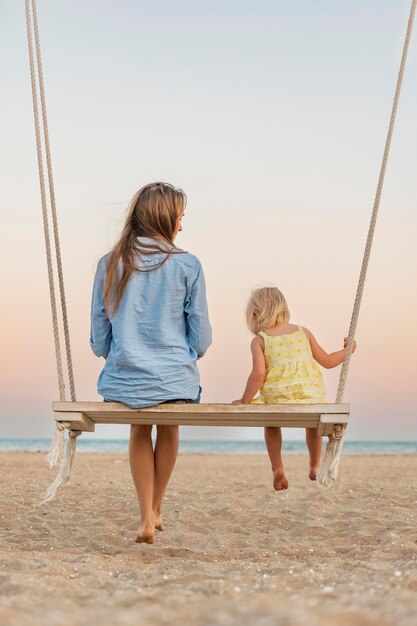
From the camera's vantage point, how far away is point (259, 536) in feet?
15.6

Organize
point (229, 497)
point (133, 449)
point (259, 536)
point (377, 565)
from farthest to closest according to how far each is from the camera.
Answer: point (229, 497) → point (259, 536) → point (133, 449) → point (377, 565)

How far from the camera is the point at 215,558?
3898 millimetres

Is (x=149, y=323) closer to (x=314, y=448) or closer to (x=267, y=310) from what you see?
(x=267, y=310)

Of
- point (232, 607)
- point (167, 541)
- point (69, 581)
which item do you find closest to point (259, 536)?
point (167, 541)

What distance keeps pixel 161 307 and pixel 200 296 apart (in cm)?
20

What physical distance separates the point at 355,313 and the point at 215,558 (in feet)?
4.42

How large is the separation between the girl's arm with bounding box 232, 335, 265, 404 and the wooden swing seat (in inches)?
22.1

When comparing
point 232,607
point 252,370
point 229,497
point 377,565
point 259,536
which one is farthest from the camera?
point 229,497

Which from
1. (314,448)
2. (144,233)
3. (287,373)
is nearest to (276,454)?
(314,448)

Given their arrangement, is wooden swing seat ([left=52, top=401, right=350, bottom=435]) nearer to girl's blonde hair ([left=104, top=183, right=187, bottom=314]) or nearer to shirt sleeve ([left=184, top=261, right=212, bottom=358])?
shirt sleeve ([left=184, top=261, right=212, bottom=358])

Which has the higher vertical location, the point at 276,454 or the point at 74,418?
the point at 74,418

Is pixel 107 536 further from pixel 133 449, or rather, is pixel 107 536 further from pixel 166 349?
pixel 166 349

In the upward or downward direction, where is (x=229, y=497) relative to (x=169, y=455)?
downward

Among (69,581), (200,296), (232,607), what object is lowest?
(69,581)
